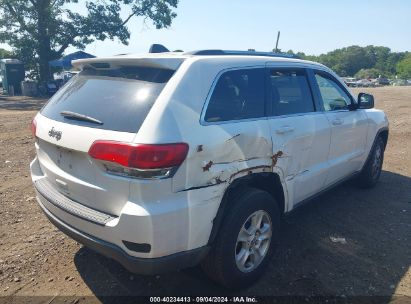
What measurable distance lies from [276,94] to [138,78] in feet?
4.35

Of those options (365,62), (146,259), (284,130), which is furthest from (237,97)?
(365,62)

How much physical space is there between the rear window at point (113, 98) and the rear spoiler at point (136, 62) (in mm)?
33

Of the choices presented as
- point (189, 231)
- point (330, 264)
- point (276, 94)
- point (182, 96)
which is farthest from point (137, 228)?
point (330, 264)

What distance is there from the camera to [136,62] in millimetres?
2791

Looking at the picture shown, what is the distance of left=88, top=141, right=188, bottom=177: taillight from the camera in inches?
92.0

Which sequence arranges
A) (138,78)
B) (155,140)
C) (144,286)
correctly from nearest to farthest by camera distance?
(155,140), (138,78), (144,286)

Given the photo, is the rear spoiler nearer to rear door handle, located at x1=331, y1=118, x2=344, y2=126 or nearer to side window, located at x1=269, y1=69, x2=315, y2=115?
side window, located at x1=269, y1=69, x2=315, y2=115

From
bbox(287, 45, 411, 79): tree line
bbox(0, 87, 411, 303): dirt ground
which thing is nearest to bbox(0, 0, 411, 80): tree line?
bbox(0, 87, 411, 303): dirt ground

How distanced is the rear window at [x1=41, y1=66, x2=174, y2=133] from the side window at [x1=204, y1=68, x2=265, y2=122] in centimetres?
41

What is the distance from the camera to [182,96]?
2.57 metres

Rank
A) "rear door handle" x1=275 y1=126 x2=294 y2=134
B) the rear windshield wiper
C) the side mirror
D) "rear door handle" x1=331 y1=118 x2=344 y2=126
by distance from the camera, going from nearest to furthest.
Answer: the rear windshield wiper
"rear door handle" x1=275 y1=126 x2=294 y2=134
"rear door handle" x1=331 y1=118 x2=344 y2=126
the side mirror

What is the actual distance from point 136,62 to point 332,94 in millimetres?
2566

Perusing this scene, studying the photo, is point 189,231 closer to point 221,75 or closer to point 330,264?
point 221,75

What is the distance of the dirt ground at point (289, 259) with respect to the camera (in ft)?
10.2
